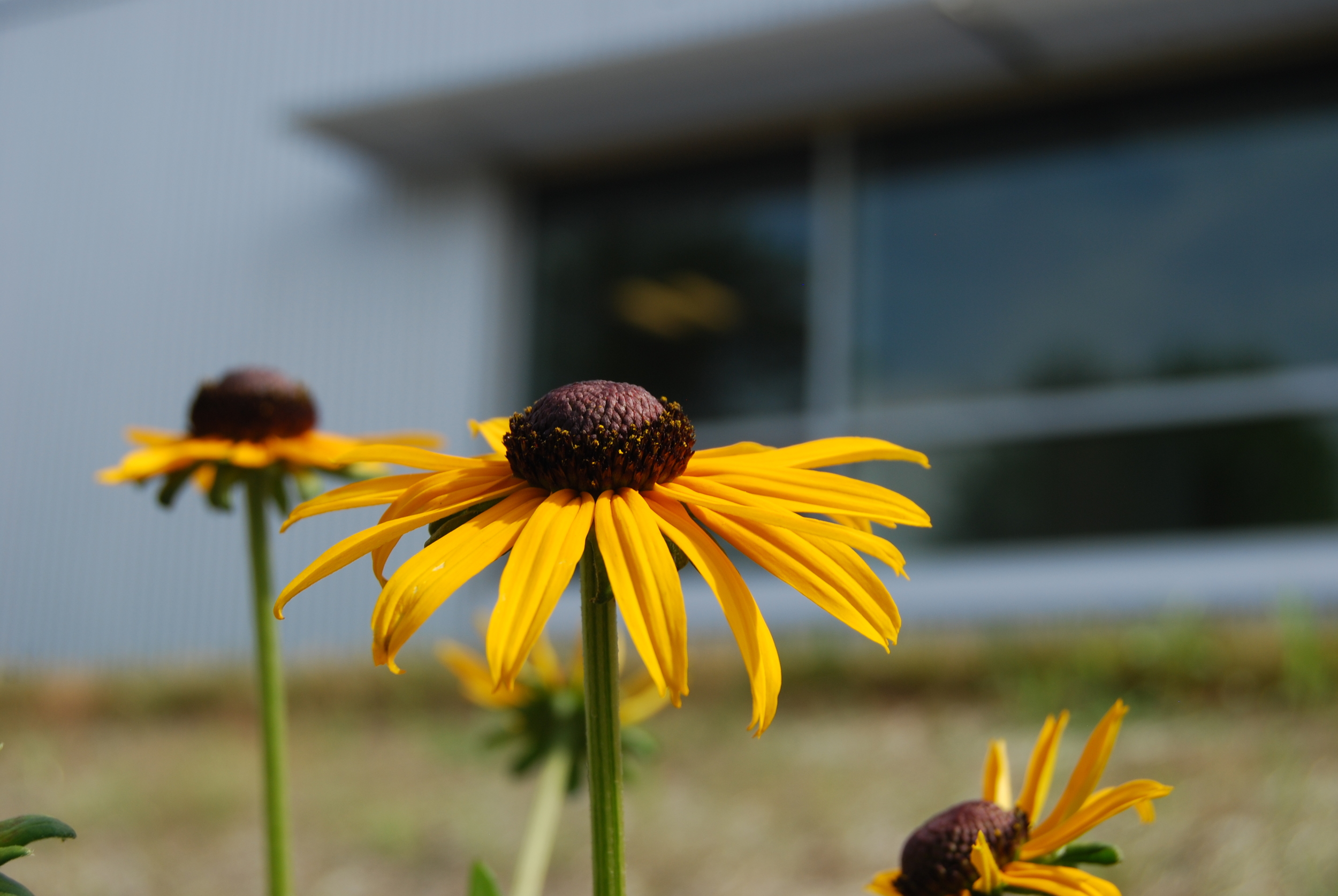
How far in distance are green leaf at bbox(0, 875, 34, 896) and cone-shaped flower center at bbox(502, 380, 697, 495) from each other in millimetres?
397

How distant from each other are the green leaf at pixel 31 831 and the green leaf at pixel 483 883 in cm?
30

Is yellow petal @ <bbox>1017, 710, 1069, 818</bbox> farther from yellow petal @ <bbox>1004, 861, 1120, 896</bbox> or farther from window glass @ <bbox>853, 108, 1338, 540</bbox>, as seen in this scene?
window glass @ <bbox>853, 108, 1338, 540</bbox>

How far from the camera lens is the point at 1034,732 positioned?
3.41 m

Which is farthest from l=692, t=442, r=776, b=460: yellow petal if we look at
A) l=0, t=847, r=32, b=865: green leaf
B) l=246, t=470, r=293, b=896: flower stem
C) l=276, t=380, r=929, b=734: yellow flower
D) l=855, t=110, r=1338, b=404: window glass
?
l=855, t=110, r=1338, b=404: window glass

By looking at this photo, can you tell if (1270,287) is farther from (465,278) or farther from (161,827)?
(161,827)

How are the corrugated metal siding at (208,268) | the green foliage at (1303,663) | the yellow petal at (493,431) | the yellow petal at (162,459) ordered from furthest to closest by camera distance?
the corrugated metal siding at (208,268)
the green foliage at (1303,663)
the yellow petal at (162,459)
the yellow petal at (493,431)

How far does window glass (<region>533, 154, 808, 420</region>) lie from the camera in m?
7.41

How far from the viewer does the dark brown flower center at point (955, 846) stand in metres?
0.97

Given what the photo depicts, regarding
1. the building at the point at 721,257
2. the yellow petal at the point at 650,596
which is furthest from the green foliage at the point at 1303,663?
the yellow petal at the point at 650,596

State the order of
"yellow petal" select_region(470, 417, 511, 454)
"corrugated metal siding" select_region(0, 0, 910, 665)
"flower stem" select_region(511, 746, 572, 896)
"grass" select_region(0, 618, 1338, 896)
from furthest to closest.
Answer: "corrugated metal siding" select_region(0, 0, 910, 665) < "grass" select_region(0, 618, 1338, 896) < "flower stem" select_region(511, 746, 572, 896) < "yellow petal" select_region(470, 417, 511, 454)

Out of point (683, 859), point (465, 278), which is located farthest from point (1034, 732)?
point (465, 278)

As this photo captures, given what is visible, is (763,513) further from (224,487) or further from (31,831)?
(224,487)

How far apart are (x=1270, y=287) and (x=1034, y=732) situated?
3.68 meters

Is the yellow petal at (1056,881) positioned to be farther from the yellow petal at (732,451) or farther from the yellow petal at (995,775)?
the yellow petal at (732,451)
